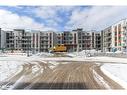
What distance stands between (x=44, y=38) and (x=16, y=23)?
22.6 inches

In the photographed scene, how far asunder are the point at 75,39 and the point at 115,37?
0.72 meters

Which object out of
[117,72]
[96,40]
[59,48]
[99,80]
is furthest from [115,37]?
[59,48]

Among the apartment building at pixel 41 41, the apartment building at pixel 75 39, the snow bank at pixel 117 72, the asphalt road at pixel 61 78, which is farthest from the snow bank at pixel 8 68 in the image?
the snow bank at pixel 117 72

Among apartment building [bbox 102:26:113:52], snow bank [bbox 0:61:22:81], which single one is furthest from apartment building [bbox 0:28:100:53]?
snow bank [bbox 0:61:22:81]

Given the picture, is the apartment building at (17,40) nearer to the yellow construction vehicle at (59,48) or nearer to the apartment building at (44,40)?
the apartment building at (44,40)

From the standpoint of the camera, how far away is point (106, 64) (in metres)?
5.19

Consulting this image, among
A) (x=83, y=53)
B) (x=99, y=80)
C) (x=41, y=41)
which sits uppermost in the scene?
(x=41, y=41)

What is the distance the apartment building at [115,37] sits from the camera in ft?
16.6

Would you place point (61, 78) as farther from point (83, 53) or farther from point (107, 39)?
point (107, 39)

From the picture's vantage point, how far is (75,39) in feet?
17.3

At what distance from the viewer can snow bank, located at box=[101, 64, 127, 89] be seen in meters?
4.95

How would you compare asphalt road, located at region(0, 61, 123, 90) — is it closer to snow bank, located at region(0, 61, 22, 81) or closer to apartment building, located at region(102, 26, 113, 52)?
snow bank, located at region(0, 61, 22, 81)
